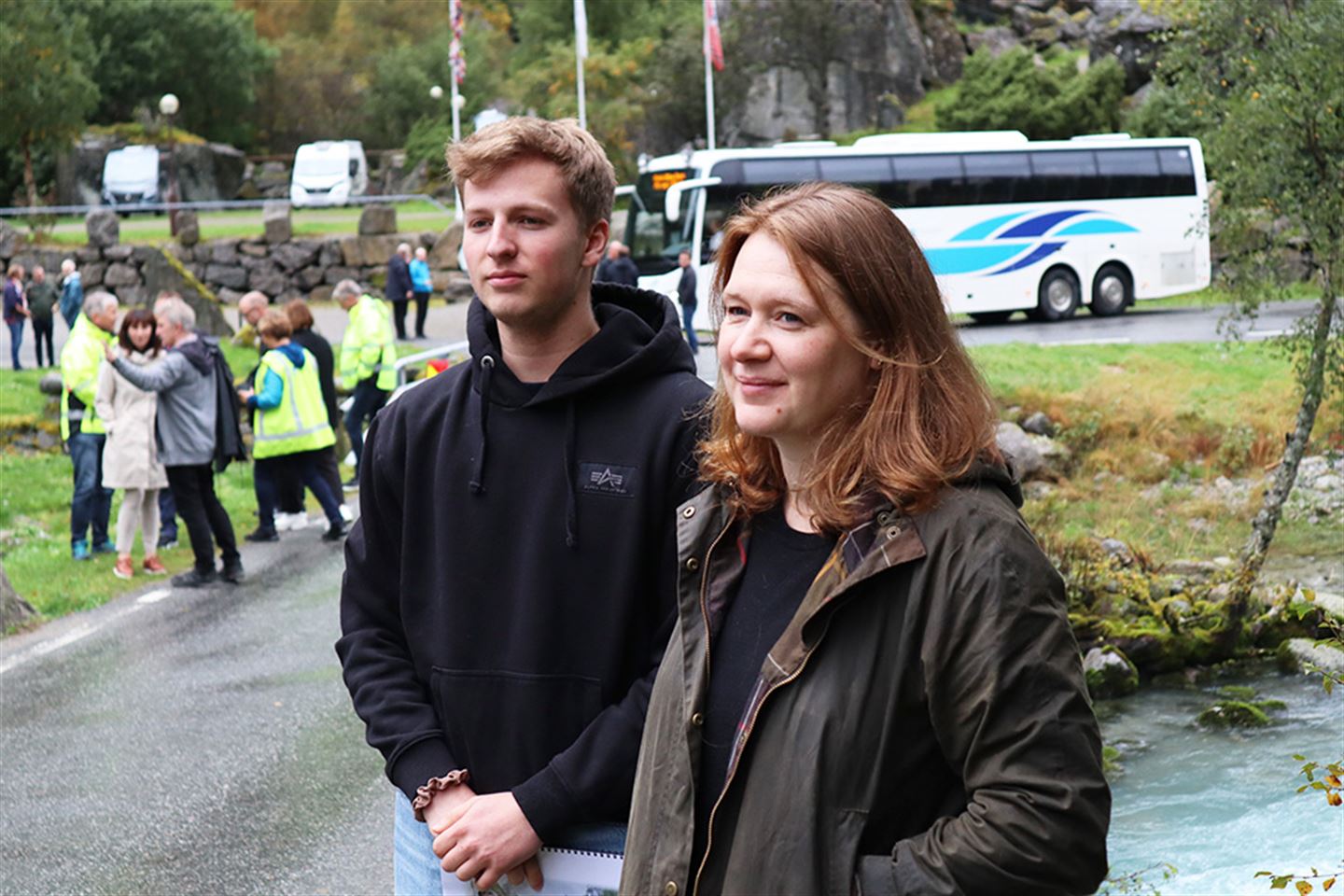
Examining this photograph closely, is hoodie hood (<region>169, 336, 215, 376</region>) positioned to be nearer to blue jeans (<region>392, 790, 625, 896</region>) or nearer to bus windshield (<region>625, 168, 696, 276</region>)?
blue jeans (<region>392, 790, 625, 896</region>)

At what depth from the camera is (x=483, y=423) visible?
2947 mm

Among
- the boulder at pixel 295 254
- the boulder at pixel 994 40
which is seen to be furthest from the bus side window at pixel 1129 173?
the boulder at pixel 994 40

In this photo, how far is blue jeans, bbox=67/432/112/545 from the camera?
12.8 meters

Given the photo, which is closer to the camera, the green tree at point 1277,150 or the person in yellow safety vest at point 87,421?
the green tree at point 1277,150

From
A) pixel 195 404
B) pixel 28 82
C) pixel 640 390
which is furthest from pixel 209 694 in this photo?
pixel 28 82

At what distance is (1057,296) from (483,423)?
93.4 ft

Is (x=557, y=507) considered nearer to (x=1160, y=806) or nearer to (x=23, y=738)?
(x=1160, y=806)

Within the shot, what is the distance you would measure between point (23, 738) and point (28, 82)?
1451 inches

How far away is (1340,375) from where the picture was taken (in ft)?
35.1

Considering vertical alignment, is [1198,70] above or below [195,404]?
above

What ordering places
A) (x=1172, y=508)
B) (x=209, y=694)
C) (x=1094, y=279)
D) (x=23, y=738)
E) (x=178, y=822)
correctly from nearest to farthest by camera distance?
(x=178, y=822) < (x=23, y=738) < (x=209, y=694) < (x=1172, y=508) < (x=1094, y=279)

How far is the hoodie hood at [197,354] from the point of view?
11.2 meters

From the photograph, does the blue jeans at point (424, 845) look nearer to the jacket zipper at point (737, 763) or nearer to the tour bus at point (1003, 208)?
the jacket zipper at point (737, 763)

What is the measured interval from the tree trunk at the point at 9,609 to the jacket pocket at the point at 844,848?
9120 millimetres
